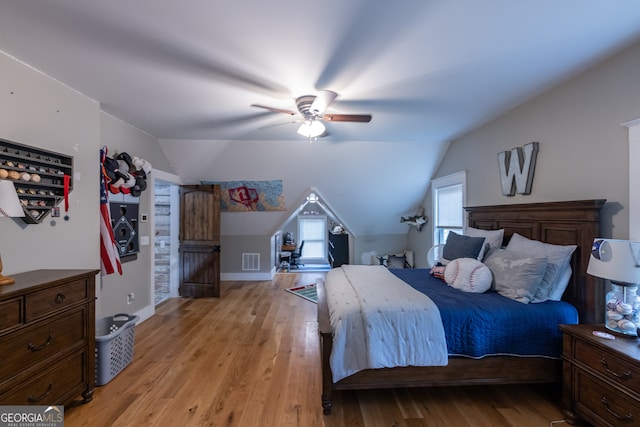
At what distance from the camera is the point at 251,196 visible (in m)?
5.38

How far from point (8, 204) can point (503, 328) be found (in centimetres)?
334

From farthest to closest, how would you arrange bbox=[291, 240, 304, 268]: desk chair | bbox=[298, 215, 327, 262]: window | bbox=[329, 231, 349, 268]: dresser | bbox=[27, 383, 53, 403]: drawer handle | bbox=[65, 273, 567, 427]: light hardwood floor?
bbox=[298, 215, 327, 262]: window → bbox=[291, 240, 304, 268]: desk chair → bbox=[329, 231, 349, 268]: dresser → bbox=[65, 273, 567, 427]: light hardwood floor → bbox=[27, 383, 53, 403]: drawer handle

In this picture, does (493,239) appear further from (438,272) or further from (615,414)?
(615,414)

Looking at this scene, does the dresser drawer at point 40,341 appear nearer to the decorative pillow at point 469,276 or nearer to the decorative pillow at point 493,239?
the decorative pillow at point 469,276

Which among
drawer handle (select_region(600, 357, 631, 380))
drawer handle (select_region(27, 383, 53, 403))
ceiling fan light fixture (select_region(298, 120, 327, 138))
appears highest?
ceiling fan light fixture (select_region(298, 120, 327, 138))

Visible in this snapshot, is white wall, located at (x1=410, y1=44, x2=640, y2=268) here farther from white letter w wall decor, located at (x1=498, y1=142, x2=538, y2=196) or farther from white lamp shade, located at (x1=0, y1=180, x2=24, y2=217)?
white lamp shade, located at (x1=0, y1=180, x2=24, y2=217)

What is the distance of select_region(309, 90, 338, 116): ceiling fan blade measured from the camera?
2.22 metres

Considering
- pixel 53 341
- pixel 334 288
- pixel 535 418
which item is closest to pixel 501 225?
pixel 535 418

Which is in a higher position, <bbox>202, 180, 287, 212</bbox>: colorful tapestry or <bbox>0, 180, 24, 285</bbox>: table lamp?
<bbox>202, 180, 287, 212</bbox>: colorful tapestry

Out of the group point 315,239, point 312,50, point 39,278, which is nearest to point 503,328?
point 312,50

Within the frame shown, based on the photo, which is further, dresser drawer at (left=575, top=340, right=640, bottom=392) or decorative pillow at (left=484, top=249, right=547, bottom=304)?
decorative pillow at (left=484, top=249, right=547, bottom=304)

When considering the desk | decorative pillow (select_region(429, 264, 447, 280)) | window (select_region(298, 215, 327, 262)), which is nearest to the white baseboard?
the desk

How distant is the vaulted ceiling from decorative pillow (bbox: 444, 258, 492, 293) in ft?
5.22

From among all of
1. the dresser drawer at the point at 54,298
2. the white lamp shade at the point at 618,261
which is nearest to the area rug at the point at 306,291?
the dresser drawer at the point at 54,298
